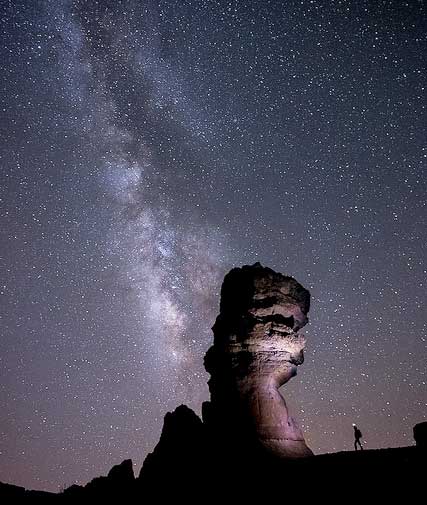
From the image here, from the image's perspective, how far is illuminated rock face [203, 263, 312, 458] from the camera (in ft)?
63.9

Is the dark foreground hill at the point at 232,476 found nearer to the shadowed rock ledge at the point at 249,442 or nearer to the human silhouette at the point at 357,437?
the shadowed rock ledge at the point at 249,442

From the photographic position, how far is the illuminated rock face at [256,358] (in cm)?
1948

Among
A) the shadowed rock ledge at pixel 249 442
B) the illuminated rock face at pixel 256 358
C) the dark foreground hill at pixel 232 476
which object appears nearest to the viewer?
the dark foreground hill at pixel 232 476

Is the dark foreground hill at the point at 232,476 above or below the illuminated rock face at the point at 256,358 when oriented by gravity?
below

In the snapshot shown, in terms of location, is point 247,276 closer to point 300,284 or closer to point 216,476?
point 300,284

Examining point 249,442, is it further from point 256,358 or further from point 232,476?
point 256,358

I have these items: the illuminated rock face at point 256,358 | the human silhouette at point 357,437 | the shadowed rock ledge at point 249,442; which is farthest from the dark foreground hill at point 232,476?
the human silhouette at point 357,437

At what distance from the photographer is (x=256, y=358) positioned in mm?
21266

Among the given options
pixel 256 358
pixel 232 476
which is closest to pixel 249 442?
pixel 232 476

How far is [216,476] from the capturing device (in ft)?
56.7

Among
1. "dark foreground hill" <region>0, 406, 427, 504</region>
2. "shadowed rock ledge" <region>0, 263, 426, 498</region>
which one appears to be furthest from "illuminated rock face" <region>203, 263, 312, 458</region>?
"dark foreground hill" <region>0, 406, 427, 504</region>

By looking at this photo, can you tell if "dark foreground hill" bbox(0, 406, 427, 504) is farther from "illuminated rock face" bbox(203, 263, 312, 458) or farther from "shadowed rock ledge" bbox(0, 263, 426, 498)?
"illuminated rock face" bbox(203, 263, 312, 458)

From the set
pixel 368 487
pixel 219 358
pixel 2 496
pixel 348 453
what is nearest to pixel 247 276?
pixel 219 358

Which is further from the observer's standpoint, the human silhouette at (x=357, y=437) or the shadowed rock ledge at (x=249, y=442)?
the human silhouette at (x=357, y=437)
